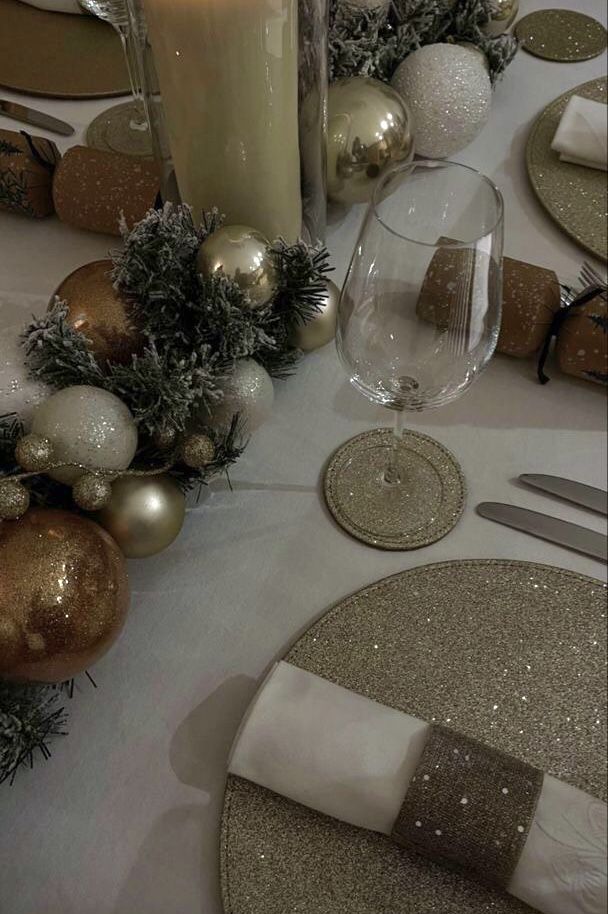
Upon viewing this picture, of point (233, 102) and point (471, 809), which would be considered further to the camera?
point (233, 102)

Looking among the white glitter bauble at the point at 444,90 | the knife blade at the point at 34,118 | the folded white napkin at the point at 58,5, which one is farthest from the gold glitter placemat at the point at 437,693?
the folded white napkin at the point at 58,5

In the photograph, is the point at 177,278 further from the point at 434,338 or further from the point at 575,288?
the point at 575,288

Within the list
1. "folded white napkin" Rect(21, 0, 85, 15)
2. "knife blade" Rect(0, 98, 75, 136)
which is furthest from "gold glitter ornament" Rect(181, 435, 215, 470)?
"folded white napkin" Rect(21, 0, 85, 15)

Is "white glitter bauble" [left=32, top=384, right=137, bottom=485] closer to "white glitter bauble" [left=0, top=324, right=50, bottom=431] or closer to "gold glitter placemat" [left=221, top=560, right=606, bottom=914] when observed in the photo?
"white glitter bauble" [left=0, top=324, right=50, bottom=431]

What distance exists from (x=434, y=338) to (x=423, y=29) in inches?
16.0

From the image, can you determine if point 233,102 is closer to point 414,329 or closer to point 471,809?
point 414,329

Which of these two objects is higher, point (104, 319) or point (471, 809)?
point (104, 319)

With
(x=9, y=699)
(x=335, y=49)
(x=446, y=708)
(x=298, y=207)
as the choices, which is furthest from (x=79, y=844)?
(x=335, y=49)

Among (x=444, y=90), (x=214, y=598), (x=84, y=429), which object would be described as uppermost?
(x=444, y=90)

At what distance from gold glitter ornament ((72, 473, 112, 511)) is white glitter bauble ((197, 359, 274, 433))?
10cm

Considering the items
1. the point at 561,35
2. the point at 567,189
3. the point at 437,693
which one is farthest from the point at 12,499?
the point at 561,35

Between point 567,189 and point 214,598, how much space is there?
426 mm

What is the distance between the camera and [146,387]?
0.45m

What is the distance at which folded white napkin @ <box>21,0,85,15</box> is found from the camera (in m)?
0.74
